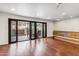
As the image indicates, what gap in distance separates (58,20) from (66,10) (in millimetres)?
361

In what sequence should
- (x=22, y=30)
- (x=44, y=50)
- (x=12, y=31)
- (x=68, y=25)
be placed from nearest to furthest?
1. (x=68, y=25)
2. (x=44, y=50)
3. (x=22, y=30)
4. (x=12, y=31)

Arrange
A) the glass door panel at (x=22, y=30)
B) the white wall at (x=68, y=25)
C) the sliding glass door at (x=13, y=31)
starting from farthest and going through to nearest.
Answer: the sliding glass door at (x=13, y=31) < the glass door panel at (x=22, y=30) < the white wall at (x=68, y=25)

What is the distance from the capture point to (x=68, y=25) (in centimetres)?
228

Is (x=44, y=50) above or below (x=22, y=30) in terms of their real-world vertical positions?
below

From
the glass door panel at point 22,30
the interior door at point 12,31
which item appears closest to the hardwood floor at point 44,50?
the glass door panel at point 22,30

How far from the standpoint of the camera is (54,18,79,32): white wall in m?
2.15

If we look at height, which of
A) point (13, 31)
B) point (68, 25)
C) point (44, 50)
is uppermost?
point (68, 25)

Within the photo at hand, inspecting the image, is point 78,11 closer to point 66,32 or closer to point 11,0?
point 66,32

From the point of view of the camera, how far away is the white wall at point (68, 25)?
2.15m

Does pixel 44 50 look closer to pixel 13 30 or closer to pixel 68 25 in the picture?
pixel 68 25

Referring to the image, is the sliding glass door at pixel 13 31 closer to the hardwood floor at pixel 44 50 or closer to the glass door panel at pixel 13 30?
the glass door panel at pixel 13 30

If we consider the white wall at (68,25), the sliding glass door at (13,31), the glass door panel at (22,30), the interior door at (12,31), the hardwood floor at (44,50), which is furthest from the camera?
the sliding glass door at (13,31)

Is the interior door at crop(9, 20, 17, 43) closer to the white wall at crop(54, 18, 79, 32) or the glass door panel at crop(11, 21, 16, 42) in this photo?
the glass door panel at crop(11, 21, 16, 42)

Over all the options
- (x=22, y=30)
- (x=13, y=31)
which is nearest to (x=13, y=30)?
(x=13, y=31)
